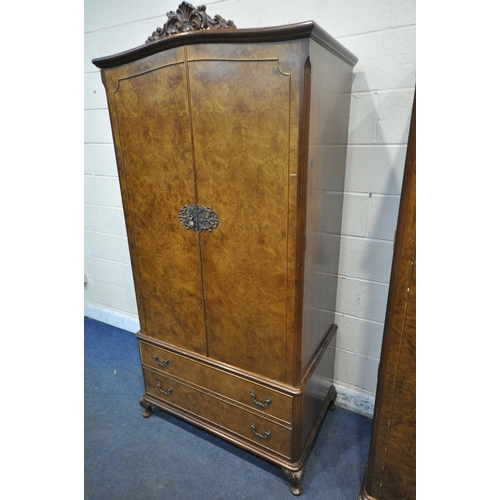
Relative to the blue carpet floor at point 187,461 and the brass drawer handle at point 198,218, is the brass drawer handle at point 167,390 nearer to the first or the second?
the blue carpet floor at point 187,461

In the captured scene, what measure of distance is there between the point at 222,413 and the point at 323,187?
1112 millimetres

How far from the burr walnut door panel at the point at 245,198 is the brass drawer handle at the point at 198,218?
0.08 feet

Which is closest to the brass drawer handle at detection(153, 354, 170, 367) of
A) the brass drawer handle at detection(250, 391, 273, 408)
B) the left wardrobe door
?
the left wardrobe door

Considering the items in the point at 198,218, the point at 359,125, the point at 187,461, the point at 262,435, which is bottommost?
the point at 187,461

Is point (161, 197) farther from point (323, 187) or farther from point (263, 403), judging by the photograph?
point (263, 403)

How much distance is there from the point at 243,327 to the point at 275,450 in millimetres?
590

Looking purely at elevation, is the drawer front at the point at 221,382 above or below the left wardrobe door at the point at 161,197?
below

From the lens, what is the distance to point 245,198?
111 centimetres

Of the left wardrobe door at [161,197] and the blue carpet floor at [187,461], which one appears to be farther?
the blue carpet floor at [187,461]

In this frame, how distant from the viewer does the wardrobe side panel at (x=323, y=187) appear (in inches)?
40.7

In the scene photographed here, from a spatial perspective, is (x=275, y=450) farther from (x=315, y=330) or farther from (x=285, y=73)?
(x=285, y=73)

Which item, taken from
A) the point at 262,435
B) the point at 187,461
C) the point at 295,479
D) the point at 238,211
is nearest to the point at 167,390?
the point at 187,461

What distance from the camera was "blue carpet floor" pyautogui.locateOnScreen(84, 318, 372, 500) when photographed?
1.42 metres

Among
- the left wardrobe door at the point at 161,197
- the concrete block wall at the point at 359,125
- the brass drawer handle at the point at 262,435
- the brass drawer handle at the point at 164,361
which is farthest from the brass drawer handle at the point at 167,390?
the concrete block wall at the point at 359,125
